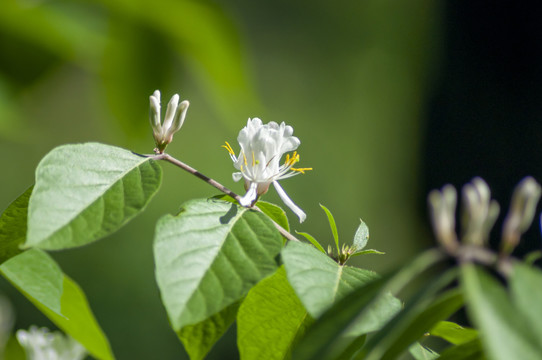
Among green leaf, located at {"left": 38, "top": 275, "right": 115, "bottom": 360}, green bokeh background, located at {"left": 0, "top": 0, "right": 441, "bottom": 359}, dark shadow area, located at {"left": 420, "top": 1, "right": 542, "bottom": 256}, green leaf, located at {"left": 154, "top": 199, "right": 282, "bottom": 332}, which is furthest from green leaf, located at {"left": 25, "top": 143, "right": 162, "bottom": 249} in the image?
dark shadow area, located at {"left": 420, "top": 1, "right": 542, "bottom": 256}

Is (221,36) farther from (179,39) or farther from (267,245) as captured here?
(267,245)

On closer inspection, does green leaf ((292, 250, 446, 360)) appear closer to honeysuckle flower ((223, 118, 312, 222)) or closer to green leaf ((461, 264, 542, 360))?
green leaf ((461, 264, 542, 360))

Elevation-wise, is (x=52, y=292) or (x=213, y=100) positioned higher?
(x=213, y=100)

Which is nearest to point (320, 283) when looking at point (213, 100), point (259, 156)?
point (259, 156)

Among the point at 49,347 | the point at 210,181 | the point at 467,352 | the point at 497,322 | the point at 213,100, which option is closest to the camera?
the point at 497,322

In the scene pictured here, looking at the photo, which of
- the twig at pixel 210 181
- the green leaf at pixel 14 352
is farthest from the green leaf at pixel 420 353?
the green leaf at pixel 14 352

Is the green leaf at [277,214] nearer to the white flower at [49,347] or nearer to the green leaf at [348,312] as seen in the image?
the green leaf at [348,312]

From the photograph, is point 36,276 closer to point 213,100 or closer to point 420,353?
point 420,353
